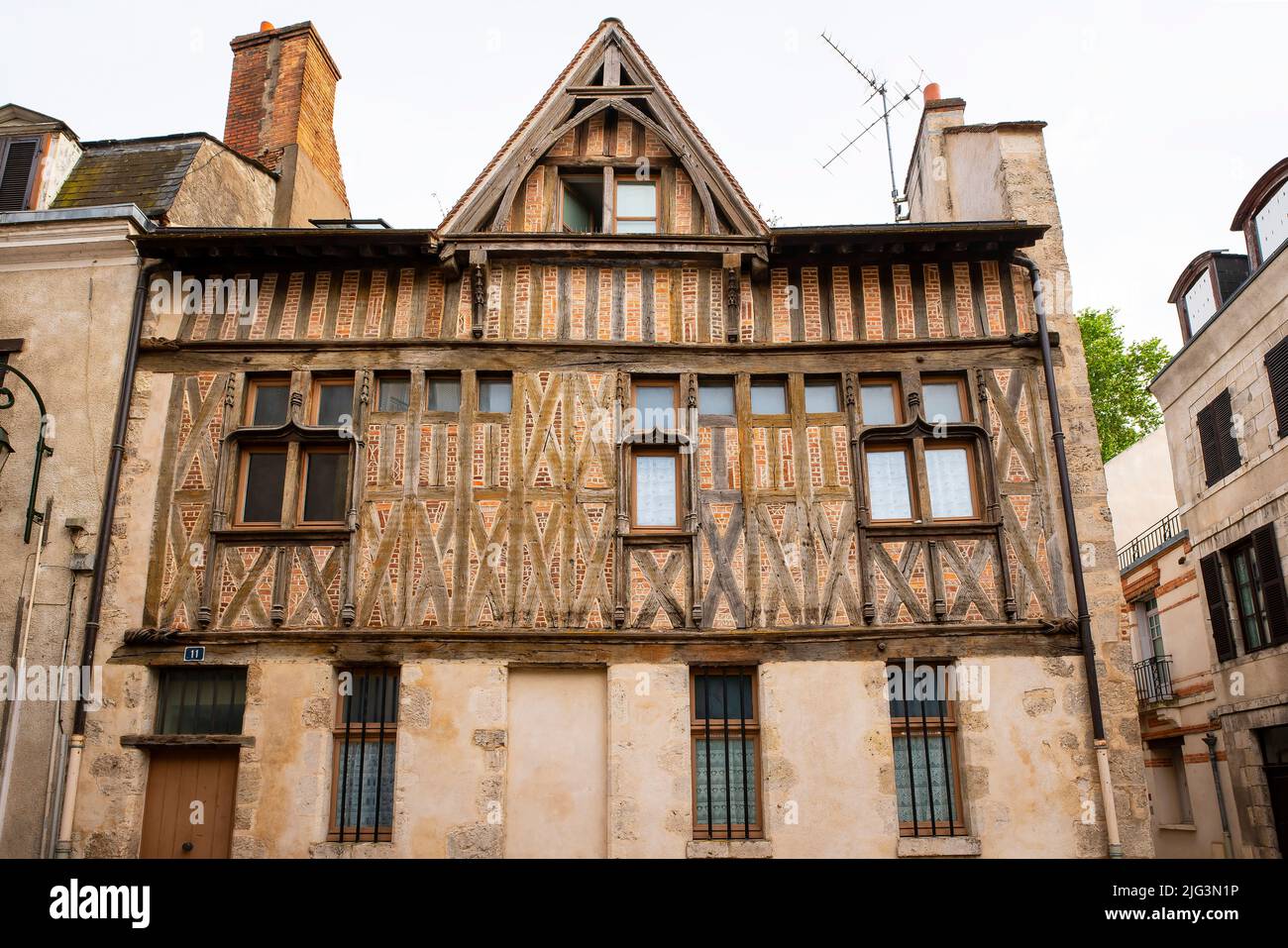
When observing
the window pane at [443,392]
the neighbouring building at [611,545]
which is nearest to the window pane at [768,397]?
the neighbouring building at [611,545]

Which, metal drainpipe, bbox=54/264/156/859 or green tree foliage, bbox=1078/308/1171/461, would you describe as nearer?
metal drainpipe, bbox=54/264/156/859

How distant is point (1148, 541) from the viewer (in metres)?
20.8

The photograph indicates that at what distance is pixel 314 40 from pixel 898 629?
11300 mm

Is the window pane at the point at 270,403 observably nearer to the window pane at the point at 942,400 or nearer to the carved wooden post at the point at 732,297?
the carved wooden post at the point at 732,297

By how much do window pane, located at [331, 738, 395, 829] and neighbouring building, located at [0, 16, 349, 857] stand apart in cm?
241

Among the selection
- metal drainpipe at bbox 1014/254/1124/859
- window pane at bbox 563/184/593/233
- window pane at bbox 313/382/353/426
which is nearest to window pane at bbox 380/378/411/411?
window pane at bbox 313/382/353/426

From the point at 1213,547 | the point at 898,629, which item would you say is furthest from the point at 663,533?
the point at 1213,547

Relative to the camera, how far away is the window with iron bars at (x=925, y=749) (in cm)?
935

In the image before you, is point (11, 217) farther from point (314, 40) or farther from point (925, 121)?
point (925, 121)

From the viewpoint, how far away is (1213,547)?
48.7 ft

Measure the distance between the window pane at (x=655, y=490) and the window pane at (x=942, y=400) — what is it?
2.60m

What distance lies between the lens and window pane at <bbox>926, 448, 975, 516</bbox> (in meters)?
10.1

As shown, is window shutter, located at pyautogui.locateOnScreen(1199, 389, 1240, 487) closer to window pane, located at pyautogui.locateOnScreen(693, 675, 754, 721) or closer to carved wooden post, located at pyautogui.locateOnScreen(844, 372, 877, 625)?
carved wooden post, located at pyautogui.locateOnScreen(844, 372, 877, 625)

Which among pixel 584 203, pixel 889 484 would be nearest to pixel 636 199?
pixel 584 203
